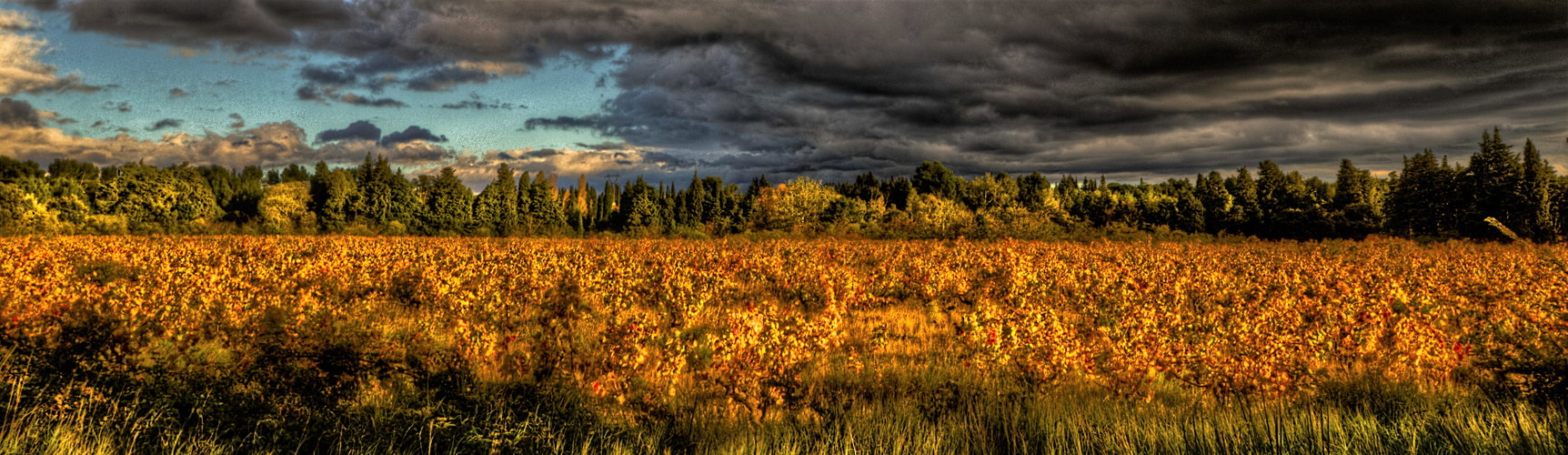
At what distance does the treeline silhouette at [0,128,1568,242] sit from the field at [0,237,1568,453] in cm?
2406

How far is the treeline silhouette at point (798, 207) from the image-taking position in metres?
37.2

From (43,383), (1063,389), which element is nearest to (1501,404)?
(1063,389)

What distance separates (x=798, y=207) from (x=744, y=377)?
49894 millimetres

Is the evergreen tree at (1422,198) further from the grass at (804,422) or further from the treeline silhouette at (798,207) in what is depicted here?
the grass at (804,422)

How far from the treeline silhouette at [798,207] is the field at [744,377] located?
24.1m

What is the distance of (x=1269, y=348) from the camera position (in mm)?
6828

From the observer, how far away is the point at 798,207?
5619cm

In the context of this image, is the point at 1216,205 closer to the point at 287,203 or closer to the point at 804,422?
the point at 804,422

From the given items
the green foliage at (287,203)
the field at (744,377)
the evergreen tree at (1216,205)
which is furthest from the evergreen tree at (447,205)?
the evergreen tree at (1216,205)

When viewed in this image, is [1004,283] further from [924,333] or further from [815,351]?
[815,351]

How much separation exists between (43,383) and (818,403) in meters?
6.93

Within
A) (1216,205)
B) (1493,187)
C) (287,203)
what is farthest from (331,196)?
(1493,187)

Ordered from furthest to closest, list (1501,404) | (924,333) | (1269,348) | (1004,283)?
1. (1004,283)
2. (924,333)
3. (1269,348)
4. (1501,404)

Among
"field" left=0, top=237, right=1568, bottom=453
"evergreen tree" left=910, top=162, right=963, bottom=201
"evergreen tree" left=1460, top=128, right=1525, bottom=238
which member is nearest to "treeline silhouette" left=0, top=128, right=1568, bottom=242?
"evergreen tree" left=1460, top=128, right=1525, bottom=238
